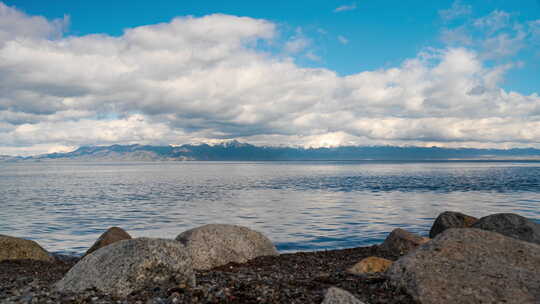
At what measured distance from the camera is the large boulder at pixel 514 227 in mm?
16406

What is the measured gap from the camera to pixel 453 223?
68.1ft

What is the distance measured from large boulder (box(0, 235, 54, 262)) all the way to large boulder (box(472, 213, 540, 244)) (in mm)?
18802

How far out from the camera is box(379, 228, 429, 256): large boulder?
59.5ft

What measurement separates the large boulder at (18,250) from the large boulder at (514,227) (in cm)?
1880

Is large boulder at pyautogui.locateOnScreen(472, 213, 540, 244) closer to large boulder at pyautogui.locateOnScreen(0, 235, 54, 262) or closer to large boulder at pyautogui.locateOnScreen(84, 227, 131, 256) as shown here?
large boulder at pyautogui.locateOnScreen(84, 227, 131, 256)

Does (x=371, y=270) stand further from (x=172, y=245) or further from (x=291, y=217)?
(x=291, y=217)

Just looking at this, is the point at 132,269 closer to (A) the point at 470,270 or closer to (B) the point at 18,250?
(A) the point at 470,270

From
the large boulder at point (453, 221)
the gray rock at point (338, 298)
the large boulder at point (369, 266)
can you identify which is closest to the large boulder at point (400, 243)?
the large boulder at point (453, 221)

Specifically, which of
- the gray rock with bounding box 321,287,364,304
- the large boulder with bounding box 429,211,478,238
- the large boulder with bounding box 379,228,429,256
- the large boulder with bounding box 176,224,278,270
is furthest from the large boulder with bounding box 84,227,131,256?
the large boulder with bounding box 429,211,478,238

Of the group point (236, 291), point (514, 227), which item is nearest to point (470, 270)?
point (236, 291)

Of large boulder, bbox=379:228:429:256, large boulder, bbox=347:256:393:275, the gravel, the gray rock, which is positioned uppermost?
the gray rock

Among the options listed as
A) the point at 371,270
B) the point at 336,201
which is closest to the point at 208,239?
the point at 371,270

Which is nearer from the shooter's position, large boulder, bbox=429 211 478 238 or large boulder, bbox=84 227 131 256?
large boulder, bbox=84 227 131 256

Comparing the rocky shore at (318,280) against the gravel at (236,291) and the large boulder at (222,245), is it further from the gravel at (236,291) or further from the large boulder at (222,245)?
the large boulder at (222,245)
